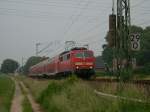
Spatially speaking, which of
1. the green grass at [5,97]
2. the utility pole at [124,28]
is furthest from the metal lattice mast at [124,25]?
the green grass at [5,97]

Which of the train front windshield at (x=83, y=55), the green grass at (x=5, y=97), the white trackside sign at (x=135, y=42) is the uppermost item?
the train front windshield at (x=83, y=55)

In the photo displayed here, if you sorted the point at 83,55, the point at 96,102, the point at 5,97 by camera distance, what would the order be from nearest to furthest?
the point at 96,102 → the point at 83,55 → the point at 5,97

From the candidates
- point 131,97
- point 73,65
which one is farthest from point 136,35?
point 73,65

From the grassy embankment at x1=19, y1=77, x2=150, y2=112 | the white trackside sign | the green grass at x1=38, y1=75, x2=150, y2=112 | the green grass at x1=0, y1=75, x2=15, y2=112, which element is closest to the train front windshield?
the green grass at x1=0, y1=75, x2=15, y2=112

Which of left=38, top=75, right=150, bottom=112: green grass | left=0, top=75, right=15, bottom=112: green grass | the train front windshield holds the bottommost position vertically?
left=0, top=75, right=15, bottom=112: green grass

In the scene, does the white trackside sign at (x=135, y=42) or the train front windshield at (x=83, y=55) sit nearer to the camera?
the white trackside sign at (x=135, y=42)

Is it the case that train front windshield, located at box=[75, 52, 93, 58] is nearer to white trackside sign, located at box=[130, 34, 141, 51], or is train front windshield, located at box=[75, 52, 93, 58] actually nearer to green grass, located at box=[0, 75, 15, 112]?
green grass, located at box=[0, 75, 15, 112]

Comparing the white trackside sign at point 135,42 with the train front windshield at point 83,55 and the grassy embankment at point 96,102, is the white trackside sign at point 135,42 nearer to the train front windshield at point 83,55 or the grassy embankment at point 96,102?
the grassy embankment at point 96,102

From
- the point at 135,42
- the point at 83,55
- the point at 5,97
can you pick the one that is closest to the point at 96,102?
Result: the point at 135,42

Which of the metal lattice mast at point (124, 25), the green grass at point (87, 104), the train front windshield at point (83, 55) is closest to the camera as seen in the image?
the green grass at point (87, 104)

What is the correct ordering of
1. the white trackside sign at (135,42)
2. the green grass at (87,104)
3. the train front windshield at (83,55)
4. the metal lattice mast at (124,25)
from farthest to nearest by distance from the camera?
the train front windshield at (83,55)
the metal lattice mast at (124,25)
the white trackside sign at (135,42)
the green grass at (87,104)

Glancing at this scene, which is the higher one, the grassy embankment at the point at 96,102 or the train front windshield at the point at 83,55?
the train front windshield at the point at 83,55

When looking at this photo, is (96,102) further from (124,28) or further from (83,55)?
(83,55)

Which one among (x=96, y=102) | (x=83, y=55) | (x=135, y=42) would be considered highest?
(x=83, y=55)
